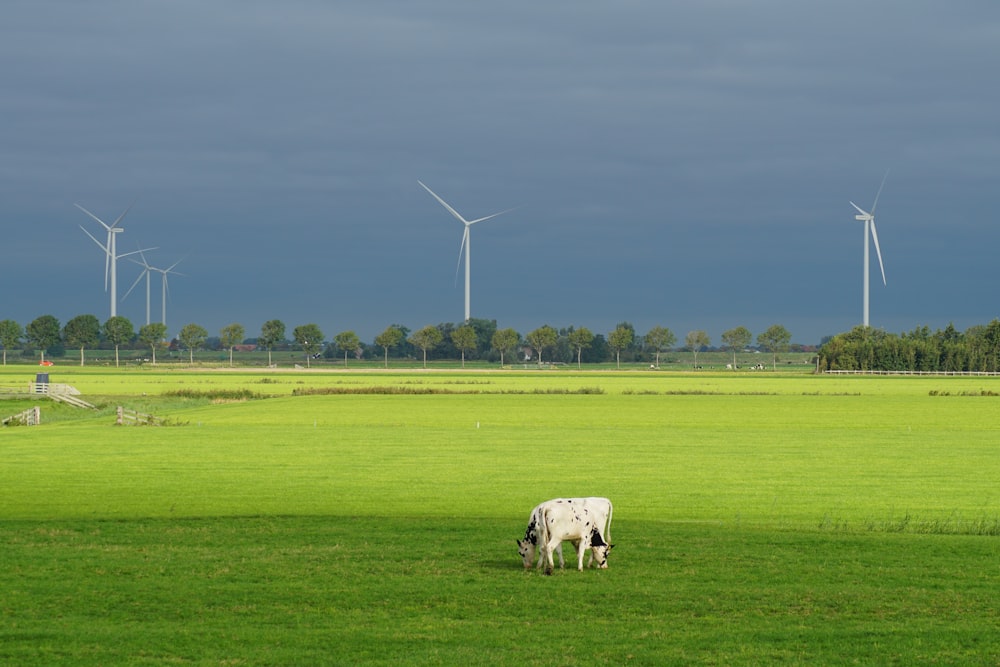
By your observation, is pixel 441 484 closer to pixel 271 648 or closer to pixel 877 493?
pixel 877 493

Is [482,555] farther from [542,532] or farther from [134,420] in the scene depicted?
[134,420]

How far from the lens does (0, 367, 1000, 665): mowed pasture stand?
1370cm

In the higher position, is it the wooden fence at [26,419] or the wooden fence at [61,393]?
the wooden fence at [61,393]

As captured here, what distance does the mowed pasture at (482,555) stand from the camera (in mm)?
13703

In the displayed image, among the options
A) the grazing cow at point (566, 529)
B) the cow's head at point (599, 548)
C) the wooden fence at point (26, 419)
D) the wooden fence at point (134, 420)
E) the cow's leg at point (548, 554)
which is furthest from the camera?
the wooden fence at point (26, 419)

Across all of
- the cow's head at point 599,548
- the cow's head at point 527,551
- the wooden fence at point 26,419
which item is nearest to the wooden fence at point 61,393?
the wooden fence at point 26,419

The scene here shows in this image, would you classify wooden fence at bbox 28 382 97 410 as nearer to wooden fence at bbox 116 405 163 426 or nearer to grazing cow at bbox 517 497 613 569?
wooden fence at bbox 116 405 163 426

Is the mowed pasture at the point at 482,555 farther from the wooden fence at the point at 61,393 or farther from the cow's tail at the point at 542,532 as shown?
the wooden fence at the point at 61,393

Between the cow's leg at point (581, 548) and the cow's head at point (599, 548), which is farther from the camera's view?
the cow's head at point (599, 548)

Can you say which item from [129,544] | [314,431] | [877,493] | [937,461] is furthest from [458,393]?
[129,544]

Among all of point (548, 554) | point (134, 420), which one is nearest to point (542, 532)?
point (548, 554)

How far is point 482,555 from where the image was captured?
20.1 meters

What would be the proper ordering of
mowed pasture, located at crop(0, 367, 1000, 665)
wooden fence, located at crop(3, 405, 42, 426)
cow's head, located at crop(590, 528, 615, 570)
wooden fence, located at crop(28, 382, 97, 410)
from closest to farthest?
mowed pasture, located at crop(0, 367, 1000, 665)
cow's head, located at crop(590, 528, 615, 570)
wooden fence, located at crop(3, 405, 42, 426)
wooden fence, located at crop(28, 382, 97, 410)

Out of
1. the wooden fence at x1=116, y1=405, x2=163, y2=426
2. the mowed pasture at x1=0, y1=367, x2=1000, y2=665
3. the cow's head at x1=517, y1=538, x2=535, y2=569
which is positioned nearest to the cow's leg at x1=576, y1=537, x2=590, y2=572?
the mowed pasture at x1=0, y1=367, x2=1000, y2=665
